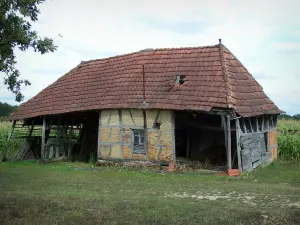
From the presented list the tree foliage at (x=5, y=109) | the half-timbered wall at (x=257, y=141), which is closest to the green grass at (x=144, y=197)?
the half-timbered wall at (x=257, y=141)

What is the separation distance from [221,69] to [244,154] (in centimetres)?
399

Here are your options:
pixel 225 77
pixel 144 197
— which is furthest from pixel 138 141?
pixel 144 197

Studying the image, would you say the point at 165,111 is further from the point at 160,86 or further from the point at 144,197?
the point at 144,197

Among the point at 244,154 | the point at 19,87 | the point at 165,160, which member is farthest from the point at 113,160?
the point at 19,87

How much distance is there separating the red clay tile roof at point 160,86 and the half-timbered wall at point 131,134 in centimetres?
52

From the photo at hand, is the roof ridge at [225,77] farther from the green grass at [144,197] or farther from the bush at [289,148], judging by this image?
the bush at [289,148]

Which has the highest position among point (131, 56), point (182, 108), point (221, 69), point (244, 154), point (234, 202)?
point (131, 56)

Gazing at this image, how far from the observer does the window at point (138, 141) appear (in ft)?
59.0

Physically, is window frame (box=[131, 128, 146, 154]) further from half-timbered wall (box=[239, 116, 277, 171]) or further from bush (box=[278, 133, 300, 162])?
bush (box=[278, 133, 300, 162])

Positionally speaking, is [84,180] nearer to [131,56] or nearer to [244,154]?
[244,154]

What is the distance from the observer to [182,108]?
16.5 m

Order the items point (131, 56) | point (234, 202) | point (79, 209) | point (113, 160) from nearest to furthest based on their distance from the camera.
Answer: point (79, 209) → point (234, 202) → point (113, 160) → point (131, 56)

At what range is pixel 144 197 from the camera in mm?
10570

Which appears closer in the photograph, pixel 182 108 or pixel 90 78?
pixel 182 108
